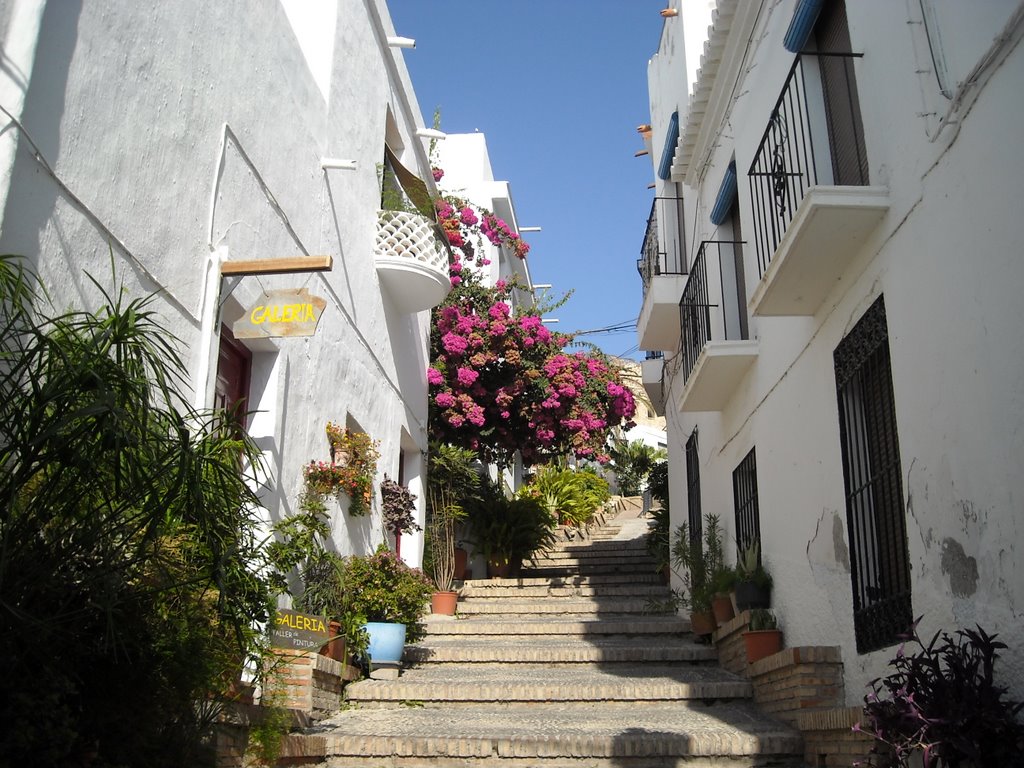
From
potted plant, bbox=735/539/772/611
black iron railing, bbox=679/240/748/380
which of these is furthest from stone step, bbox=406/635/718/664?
black iron railing, bbox=679/240/748/380

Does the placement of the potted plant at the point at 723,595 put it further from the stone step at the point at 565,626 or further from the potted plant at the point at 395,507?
the potted plant at the point at 395,507

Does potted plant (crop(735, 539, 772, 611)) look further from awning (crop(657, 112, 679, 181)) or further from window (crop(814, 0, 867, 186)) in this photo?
awning (crop(657, 112, 679, 181))

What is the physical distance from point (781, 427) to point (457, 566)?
632 cm

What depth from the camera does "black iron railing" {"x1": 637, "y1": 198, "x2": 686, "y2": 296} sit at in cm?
1141

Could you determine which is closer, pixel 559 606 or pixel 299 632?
pixel 299 632

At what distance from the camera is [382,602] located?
307 inches

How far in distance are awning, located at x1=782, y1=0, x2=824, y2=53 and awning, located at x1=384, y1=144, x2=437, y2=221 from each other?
4143 millimetres

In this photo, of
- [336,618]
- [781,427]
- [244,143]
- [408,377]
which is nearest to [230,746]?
[336,618]

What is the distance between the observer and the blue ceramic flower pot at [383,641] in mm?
7716

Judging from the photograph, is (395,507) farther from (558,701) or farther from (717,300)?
(717,300)

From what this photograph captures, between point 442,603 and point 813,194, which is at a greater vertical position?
point 813,194

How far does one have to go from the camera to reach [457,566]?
1261 centimetres

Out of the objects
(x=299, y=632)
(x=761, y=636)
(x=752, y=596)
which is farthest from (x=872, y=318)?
(x=299, y=632)

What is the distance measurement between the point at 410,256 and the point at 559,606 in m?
4.00
